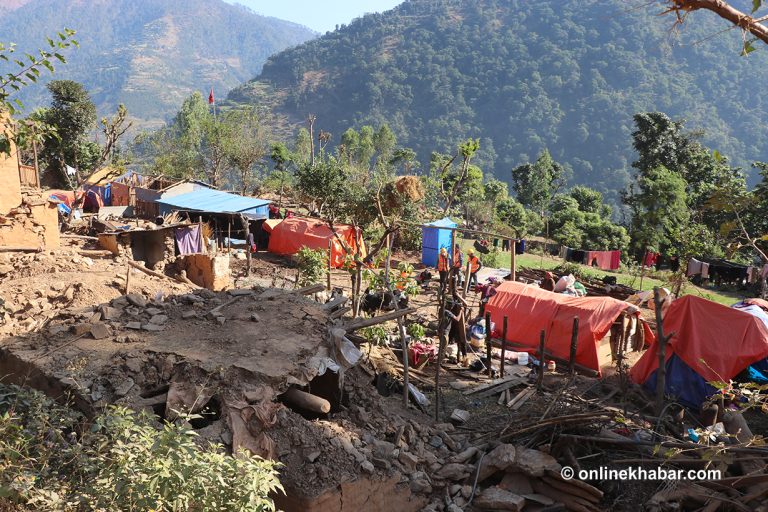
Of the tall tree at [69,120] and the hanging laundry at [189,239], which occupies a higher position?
the tall tree at [69,120]

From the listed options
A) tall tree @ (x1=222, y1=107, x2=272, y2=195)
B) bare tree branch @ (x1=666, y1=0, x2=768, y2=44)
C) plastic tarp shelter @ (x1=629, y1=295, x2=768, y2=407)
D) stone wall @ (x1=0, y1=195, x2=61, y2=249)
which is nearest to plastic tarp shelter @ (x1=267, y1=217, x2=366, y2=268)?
stone wall @ (x1=0, y1=195, x2=61, y2=249)

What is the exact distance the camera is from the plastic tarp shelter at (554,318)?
984 centimetres

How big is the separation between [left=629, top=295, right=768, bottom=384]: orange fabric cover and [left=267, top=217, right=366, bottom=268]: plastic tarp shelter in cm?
1119

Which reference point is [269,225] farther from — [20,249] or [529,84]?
[529,84]

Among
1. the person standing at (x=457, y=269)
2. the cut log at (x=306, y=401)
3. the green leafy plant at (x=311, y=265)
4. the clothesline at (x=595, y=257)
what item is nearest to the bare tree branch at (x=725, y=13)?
the cut log at (x=306, y=401)

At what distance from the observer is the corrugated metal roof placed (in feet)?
60.6

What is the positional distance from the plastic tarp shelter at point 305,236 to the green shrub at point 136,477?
1428cm

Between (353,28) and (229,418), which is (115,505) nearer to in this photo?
(229,418)

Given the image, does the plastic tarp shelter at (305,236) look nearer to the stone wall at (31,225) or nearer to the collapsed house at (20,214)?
the stone wall at (31,225)

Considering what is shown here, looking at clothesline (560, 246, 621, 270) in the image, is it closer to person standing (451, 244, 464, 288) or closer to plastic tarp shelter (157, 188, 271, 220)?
person standing (451, 244, 464, 288)

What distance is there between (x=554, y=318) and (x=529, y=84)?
104 metres

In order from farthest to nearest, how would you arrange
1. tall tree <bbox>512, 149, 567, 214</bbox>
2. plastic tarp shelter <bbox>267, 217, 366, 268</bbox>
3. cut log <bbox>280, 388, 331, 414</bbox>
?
1. tall tree <bbox>512, 149, 567, 214</bbox>
2. plastic tarp shelter <bbox>267, 217, 366, 268</bbox>
3. cut log <bbox>280, 388, 331, 414</bbox>

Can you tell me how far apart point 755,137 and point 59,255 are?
3906 inches

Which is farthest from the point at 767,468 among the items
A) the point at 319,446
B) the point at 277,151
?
the point at 277,151
